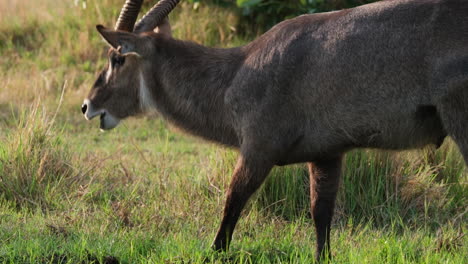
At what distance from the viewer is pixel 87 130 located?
352 inches

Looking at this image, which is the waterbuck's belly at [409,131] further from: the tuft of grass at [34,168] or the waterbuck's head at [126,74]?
the tuft of grass at [34,168]

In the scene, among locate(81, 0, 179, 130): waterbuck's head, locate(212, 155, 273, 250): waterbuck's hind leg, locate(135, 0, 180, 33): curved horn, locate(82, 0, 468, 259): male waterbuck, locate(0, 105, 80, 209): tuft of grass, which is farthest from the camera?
locate(0, 105, 80, 209): tuft of grass

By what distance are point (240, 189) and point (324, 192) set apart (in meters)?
0.65

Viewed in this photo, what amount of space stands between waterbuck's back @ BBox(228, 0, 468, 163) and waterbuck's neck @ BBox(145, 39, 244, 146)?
21 centimetres

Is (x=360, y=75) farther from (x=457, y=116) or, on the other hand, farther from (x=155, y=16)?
(x=155, y=16)

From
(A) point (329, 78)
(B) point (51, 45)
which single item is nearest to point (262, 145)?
(A) point (329, 78)

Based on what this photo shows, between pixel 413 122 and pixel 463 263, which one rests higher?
pixel 413 122

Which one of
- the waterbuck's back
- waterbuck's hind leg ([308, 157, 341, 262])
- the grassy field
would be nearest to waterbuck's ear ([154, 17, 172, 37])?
the grassy field

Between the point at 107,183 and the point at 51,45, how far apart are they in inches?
184

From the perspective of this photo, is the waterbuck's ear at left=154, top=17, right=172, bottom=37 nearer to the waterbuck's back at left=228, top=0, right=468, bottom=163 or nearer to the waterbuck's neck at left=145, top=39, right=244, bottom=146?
the waterbuck's neck at left=145, top=39, right=244, bottom=146

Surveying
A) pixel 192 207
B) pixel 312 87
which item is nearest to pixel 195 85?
pixel 312 87

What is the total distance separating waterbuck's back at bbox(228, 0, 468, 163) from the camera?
4812 millimetres

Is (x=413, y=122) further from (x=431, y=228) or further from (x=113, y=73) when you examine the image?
(x=113, y=73)

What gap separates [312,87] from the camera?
5102 mm
